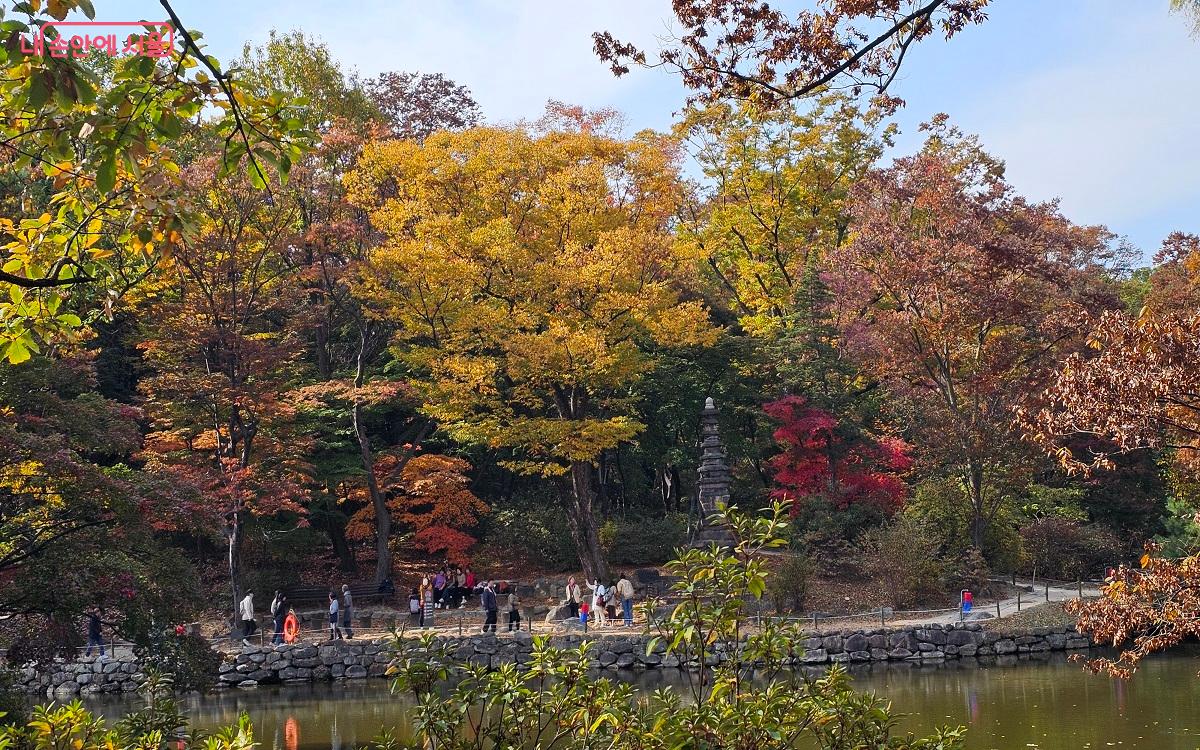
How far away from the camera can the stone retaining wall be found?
19531 mm

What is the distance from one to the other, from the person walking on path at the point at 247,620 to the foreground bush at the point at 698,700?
1729 centimetres

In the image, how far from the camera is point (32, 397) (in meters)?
13.1

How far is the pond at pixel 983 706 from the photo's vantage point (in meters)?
12.2

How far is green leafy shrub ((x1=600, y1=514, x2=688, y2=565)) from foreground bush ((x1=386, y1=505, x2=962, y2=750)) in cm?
2258

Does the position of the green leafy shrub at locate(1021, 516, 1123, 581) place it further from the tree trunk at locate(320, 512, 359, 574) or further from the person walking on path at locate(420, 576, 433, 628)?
the tree trunk at locate(320, 512, 359, 574)

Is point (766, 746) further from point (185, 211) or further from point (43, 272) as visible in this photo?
point (43, 272)

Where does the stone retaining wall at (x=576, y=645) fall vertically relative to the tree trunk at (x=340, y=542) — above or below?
below

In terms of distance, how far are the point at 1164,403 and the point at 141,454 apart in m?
19.2

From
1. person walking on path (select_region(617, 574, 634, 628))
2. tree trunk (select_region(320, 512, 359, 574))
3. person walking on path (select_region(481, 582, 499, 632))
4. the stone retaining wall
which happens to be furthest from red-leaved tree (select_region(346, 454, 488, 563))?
the stone retaining wall

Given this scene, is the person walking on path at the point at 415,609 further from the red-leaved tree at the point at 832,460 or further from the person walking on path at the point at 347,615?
the red-leaved tree at the point at 832,460

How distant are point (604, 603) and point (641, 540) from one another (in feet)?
17.0

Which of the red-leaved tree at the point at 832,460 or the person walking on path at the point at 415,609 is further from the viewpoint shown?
the red-leaved tree at the point at 832,460

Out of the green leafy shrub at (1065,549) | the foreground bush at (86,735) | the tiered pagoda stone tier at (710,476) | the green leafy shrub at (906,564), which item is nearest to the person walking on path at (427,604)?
the tiered pagoda stone tier at (710,476)

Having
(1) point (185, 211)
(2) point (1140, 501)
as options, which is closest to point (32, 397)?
(1) point (185, 211)
